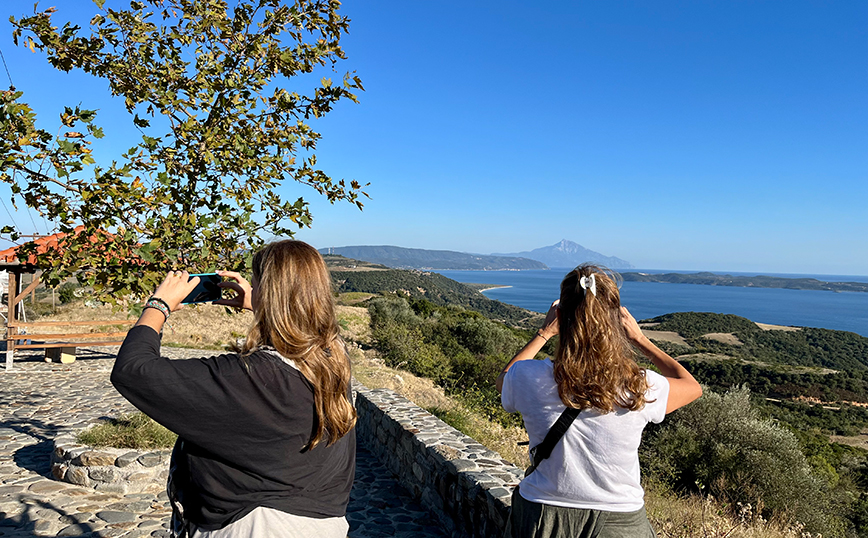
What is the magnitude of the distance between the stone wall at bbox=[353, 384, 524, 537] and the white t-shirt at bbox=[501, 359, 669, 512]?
6.09 ft

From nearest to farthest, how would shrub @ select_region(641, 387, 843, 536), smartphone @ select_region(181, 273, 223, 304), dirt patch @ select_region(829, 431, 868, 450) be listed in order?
smartphone @ select_region(181, 273, 223, 304) → shrub @ select_region(641, 387, 843, 536) → dirt patch @ select_region(829, 431, 868, 450)

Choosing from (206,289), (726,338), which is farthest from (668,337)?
(206,289)

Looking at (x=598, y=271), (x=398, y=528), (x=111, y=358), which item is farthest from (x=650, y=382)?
(x=111, y=358)

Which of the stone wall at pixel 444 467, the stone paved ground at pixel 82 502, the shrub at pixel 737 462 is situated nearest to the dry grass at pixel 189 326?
the stone paved ground at pixel 82 502

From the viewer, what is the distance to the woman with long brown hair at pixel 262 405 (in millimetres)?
1434

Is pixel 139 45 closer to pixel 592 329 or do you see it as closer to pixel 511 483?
pixel 592 329

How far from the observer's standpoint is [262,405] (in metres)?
1.50

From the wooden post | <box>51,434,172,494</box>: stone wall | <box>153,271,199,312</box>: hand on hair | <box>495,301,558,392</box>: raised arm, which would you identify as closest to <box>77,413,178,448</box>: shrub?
<box>51,434,172,494</box>: stone wall

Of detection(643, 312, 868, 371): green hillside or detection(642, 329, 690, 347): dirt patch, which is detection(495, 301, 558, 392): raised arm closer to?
detection(643, 312, 868, 371): green hillside

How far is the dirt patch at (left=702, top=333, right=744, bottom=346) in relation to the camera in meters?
53.3

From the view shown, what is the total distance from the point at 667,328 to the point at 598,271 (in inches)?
2571

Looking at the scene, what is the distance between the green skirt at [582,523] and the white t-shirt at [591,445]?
0.03 m

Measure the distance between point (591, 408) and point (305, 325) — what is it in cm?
103

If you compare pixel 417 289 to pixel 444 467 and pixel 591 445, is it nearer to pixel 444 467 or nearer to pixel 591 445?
pixel 444 467
